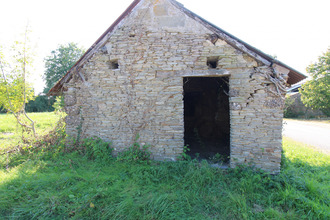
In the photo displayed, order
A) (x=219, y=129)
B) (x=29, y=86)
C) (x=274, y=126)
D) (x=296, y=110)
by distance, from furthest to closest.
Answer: (x=296, y=110), (x=219, y=129), (x=29, y=86), (x=274, y=126)

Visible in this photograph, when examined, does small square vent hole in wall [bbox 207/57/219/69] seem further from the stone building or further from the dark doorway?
the dark doorway

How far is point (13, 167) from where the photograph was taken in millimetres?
4797

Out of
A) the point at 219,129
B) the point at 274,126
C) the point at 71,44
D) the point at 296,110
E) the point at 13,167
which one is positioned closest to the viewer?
the point at 274,126

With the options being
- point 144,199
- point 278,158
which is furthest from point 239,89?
point 144,199

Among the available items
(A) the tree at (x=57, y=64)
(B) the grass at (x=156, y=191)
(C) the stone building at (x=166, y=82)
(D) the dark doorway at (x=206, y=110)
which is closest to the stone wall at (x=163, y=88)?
(C) the stone building at (x=166, y=82)

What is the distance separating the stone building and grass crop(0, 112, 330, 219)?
546 mm

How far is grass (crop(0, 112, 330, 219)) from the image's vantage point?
299 centimetres

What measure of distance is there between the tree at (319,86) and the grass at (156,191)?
17.1m

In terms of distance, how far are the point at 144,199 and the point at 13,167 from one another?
4.44 metres

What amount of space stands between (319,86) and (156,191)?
71.0 ft

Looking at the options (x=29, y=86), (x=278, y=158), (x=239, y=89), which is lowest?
(x=278, y=158)

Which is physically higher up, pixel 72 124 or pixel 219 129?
pixel 72 124

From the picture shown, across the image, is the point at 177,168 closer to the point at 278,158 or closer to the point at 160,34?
the point at 278,158

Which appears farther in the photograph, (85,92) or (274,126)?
(85,92)
